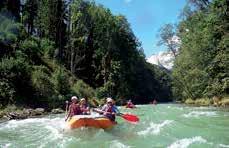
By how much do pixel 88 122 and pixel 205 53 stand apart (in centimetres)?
3448


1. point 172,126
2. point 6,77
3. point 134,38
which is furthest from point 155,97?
point 172,126

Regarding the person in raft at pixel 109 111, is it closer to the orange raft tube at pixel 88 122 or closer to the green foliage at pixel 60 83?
the orange raft tube at pixel 88 122

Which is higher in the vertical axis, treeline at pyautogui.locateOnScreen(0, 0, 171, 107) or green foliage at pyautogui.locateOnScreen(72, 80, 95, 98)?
treeline at pyautogui.locateOnScreen(0, 0, 171, 107)

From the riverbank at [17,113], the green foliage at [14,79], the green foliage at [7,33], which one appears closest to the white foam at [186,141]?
the riverbank at [17,113]

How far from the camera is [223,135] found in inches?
779

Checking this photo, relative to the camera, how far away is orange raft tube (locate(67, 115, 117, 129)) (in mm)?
22422

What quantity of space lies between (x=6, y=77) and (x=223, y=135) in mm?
23454

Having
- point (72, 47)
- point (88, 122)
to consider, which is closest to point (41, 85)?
point (88, 122)

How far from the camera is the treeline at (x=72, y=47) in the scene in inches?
1827

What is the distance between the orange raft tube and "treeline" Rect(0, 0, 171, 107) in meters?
20.1

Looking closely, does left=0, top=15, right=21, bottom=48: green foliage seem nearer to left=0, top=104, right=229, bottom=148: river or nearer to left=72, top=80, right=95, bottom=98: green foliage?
left=72, top=80, right=95, bottom=98: green foliage

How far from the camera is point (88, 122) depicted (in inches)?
882

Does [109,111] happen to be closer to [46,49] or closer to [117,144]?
[117,144]

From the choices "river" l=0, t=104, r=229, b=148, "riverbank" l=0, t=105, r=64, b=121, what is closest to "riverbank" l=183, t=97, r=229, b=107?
"riverbank" l=0, t=105, r=64, b=121
